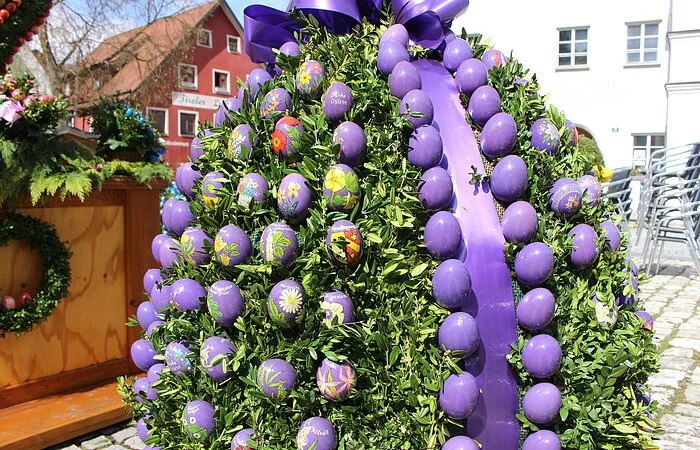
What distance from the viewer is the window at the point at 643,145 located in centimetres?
2070

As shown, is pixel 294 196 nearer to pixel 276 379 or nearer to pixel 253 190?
pixel 253 190

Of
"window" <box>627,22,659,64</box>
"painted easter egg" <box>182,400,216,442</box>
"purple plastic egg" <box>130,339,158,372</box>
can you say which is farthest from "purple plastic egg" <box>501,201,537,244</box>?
"window" <box>627,22,659,64</box>

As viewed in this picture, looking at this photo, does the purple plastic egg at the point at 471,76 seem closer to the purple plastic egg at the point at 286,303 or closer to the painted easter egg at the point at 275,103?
the painted easter egg at the point at 275,103

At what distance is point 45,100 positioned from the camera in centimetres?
432

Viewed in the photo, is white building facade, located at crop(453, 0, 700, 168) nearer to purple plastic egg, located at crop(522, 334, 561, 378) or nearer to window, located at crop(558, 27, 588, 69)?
window, located at crop(558, 27, 588, 69)

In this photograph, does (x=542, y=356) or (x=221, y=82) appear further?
(x=221, y=82)

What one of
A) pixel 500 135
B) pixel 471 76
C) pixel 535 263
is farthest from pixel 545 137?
pixel 535 263

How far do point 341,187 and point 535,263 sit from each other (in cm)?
49

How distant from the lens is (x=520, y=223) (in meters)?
1.53

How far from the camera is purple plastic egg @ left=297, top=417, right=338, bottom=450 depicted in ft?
4.60

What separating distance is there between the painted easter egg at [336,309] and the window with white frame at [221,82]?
118ft

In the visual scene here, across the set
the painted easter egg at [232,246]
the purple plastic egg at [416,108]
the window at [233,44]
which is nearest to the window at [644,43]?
the purple plastic egg at [416,108]

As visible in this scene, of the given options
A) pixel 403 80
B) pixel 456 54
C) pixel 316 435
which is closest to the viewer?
pixel 316 435

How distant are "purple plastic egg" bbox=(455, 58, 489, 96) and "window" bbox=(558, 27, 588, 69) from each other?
22.1 m
